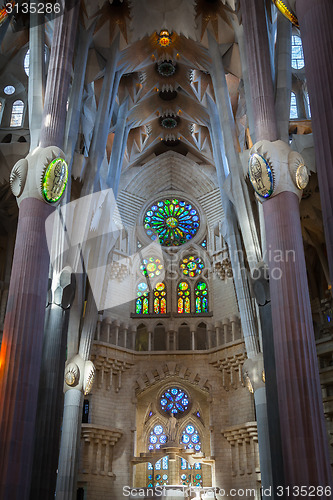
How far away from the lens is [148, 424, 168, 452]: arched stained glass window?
79.7 ft

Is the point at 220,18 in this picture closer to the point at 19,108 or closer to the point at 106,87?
the point at 106,87

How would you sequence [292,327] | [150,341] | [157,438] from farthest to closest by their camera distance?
[150,341], [157,438], [292,327]

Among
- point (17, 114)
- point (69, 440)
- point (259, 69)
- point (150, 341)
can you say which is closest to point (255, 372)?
point (69, 440)

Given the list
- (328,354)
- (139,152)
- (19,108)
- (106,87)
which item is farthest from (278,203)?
(139,152)

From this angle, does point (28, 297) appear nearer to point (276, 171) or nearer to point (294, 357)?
point (294, 357)

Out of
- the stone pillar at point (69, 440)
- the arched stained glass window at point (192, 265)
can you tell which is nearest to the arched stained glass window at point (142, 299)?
the arched stained glass window at point (192, 265)

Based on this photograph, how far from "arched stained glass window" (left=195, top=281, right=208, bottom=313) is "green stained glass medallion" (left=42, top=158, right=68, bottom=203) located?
1361 cm

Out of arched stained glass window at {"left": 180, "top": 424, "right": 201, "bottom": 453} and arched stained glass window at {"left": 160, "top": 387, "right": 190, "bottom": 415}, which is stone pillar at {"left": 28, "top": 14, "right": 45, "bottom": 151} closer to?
arched stained glass window at {"left": 160, "top": 387, "right": 190, "bottom": 415}

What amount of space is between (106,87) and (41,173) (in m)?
8.33

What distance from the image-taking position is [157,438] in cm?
2453

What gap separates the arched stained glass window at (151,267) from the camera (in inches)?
1099

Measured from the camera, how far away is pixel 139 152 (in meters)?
28.8

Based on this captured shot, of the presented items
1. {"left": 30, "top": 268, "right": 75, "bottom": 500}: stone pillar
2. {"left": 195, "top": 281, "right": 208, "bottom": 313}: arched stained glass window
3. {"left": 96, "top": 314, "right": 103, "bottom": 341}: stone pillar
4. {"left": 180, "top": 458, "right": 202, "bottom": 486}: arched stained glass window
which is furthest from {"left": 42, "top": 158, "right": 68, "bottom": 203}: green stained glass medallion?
{"left": 180, "top": 458, "right": 202, "bottom": 486}: arched stained glass window

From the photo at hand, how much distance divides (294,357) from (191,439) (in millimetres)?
14507
